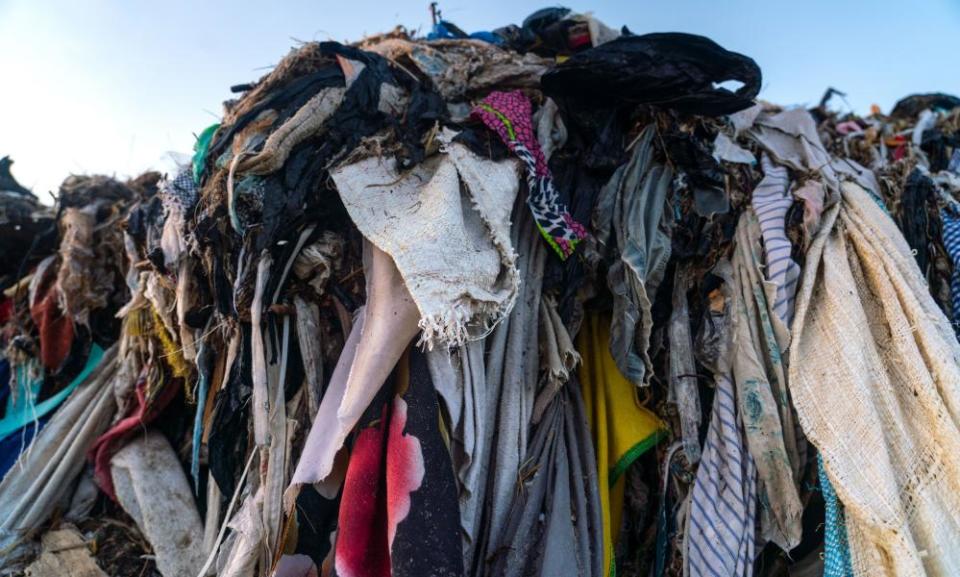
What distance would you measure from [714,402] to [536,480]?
492 mm

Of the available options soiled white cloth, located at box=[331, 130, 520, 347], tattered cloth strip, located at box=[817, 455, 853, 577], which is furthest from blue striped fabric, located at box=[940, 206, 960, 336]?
soiled white cloth, located at box=[331, 130, 520, 347]

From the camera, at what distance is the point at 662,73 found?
1564 millimetres

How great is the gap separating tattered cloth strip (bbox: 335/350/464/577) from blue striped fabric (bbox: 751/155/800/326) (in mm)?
874

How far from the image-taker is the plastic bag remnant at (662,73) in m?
1.56

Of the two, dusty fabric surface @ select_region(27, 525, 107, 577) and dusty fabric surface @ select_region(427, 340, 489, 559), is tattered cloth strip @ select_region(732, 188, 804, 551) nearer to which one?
dusty fabric surface @ select_region(427, 340, 489, 559)

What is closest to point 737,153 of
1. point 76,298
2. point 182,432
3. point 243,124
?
point 243,124

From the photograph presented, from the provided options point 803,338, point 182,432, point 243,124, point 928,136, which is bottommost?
point 182,432

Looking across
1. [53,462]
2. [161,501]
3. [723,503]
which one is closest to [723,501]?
[723,503]

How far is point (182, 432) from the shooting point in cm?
193

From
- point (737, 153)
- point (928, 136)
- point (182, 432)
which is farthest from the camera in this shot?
point (928, 136)

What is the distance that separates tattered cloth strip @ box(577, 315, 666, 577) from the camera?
4.82 ft

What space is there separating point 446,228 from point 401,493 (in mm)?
520

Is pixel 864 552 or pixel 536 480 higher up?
pixel 536 480

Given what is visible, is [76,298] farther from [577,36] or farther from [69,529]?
[577,36]
